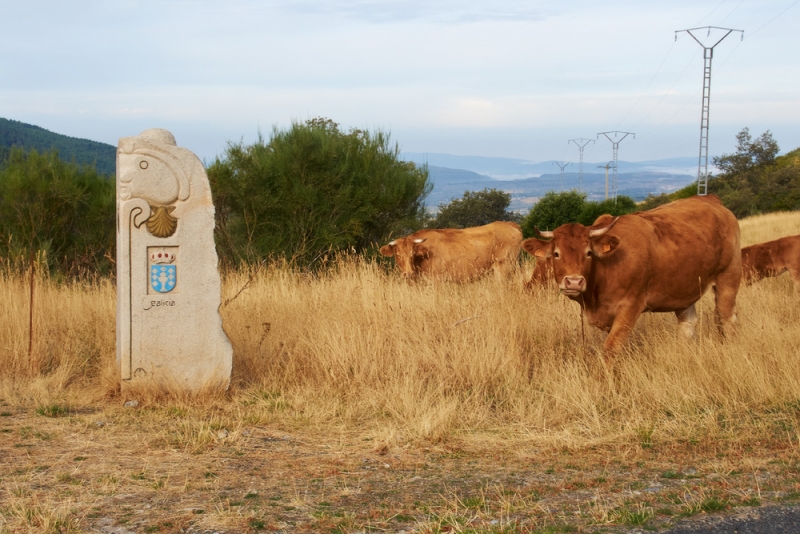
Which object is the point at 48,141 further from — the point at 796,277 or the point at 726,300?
the point at 726,300

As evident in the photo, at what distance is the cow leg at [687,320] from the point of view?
8.31m

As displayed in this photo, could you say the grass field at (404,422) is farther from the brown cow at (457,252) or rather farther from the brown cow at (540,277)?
the brown cow at (457,252)

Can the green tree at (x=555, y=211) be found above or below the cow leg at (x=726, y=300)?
above

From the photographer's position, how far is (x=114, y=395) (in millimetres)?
7008

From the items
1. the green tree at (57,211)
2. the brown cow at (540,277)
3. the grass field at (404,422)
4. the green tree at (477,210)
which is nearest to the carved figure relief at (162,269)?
the grass field at (404,422)

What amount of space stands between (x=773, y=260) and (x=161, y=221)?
9584 millimetres

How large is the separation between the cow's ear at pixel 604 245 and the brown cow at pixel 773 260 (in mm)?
5858

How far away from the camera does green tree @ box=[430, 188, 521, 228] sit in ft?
118

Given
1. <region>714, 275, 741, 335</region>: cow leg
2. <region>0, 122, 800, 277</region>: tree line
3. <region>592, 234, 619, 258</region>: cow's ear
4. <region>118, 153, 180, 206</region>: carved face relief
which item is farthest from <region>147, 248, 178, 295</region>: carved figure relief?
<region>0, 122, 800, 277</region>: tree line

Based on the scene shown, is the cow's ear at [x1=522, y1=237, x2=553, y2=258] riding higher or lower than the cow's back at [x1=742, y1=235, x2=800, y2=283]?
higher

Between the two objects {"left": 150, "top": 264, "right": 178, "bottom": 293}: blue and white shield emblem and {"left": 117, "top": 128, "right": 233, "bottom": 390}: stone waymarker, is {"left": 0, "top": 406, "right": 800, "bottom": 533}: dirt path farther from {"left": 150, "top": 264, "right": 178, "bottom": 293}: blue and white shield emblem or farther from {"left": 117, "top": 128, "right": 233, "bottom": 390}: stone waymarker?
{"left": 150, "top": 264, "right": 178, "bottom": 293}: blue and white shield emblem

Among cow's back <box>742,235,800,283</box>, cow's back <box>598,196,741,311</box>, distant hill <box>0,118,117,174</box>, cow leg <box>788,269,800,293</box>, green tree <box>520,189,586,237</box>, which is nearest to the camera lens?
cow's back <box>598,196,741,311</box>

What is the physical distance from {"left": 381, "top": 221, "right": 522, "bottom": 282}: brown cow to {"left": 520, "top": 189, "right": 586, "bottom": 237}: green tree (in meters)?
12.8

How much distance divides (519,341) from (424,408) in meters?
1.81
